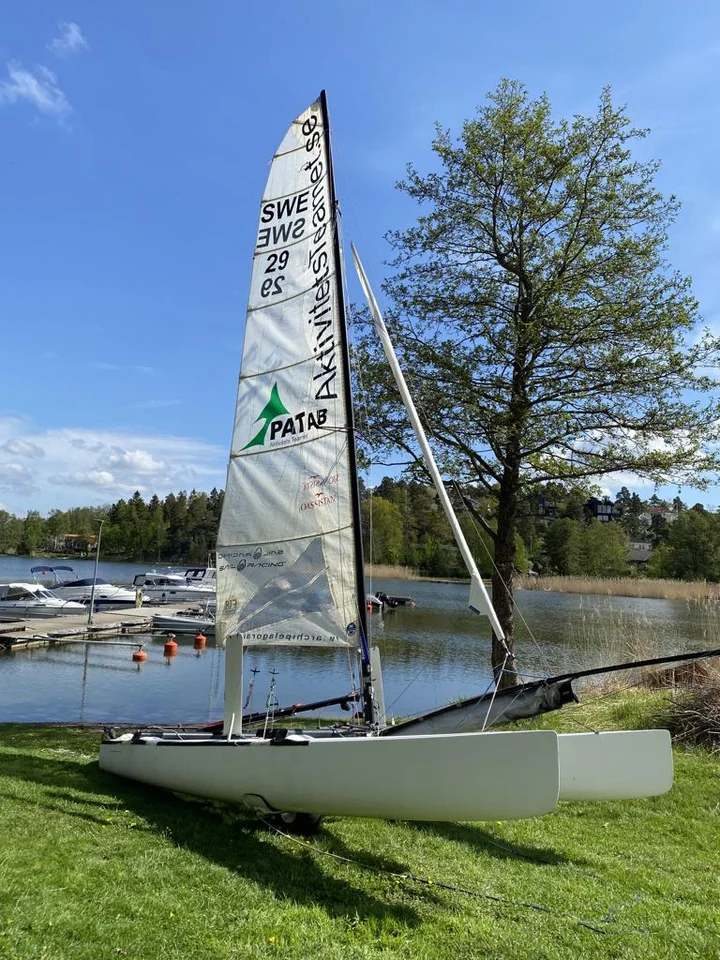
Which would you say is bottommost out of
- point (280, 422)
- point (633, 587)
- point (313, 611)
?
point (633, 587)

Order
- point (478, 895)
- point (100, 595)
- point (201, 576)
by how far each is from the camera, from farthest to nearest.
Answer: point (201, 576), point (100, 595), point (478, 895)

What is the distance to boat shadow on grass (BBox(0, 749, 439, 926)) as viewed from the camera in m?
4.62

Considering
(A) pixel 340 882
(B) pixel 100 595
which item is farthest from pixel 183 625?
(A) pixel 340 882

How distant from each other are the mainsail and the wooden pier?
1755 cm

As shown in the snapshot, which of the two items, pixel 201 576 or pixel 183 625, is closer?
pixel 183 625

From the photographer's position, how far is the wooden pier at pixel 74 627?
22547mm

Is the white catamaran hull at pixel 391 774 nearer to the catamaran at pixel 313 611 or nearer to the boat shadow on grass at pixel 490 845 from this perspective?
the catamaran at pixel 313 611

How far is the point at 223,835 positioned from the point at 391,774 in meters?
1.77

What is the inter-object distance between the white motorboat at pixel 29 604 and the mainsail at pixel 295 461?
25057mm

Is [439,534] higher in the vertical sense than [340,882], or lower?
higher

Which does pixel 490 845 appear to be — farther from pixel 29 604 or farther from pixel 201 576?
pixel 201 576

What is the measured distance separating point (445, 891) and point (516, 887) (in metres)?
0.51

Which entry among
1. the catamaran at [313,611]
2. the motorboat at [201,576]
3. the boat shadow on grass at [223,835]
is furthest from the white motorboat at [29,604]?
the catamaran at [313,611]

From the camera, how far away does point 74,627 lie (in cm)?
2556
